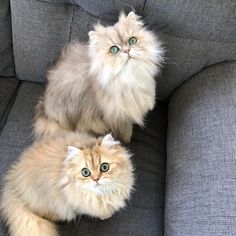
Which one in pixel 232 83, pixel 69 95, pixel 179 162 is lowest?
pixel 179 162

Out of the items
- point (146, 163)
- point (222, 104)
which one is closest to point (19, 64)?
point (146, 163)

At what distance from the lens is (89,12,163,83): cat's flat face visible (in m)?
1.07

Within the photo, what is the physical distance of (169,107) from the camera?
1344 mm

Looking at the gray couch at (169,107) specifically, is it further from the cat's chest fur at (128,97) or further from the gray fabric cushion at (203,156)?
the cat's chest fur at (128,97)

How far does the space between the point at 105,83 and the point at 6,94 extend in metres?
0.51

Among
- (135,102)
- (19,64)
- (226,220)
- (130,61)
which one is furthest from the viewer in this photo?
(19,64)

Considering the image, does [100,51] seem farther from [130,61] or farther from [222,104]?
[222,104]

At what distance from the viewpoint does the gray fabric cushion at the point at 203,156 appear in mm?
970

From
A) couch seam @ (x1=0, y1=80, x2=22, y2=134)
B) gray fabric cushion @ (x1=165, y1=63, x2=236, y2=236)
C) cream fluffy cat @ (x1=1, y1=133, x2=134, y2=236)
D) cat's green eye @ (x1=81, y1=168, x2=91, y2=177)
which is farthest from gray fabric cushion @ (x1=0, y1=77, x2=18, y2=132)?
gray fabric cushion @ (x1=165, y1=63, x2=236, y2=236)

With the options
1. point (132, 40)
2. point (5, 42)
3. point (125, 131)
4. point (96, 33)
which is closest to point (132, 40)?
point (132, 40)

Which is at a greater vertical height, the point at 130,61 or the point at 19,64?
the point at 19,64

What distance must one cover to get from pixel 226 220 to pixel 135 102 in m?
0.48

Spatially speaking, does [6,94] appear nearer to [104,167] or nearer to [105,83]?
[105,83]

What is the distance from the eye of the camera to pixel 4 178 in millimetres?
1154
